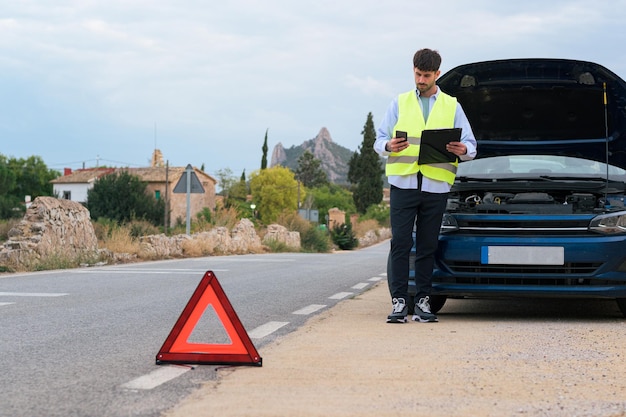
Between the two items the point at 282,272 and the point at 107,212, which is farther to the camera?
the point at 107,212

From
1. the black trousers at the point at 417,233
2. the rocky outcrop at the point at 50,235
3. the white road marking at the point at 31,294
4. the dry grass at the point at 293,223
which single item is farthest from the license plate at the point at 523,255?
the dry grass at the point at 293,223

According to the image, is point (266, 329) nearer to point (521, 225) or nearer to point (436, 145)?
point (436, 145)

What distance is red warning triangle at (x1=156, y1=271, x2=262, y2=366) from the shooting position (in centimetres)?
502

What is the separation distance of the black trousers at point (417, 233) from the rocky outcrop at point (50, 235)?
999cm

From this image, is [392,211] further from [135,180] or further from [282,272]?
[135,180]

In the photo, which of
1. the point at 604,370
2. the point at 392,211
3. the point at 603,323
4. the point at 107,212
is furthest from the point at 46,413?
the point at 107,212

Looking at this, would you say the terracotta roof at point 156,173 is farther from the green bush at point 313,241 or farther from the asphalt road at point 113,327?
the asphalt road at point 113,327

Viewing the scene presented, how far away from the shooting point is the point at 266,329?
684 cm

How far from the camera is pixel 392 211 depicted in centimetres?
717

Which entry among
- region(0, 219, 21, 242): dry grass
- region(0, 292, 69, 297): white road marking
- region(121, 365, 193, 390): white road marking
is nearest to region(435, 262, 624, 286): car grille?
region(121, 365, 193, 390): white road marking

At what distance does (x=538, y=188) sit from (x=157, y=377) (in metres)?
3.97

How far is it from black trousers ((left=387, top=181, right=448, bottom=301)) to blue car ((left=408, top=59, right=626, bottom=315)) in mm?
142

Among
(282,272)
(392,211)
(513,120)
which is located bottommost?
(282,272)

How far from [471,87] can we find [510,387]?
4.04 meters
